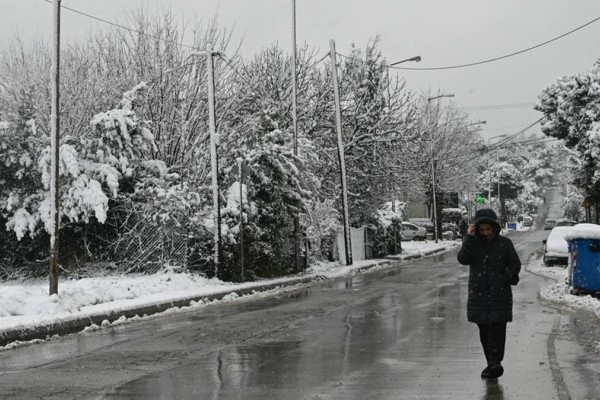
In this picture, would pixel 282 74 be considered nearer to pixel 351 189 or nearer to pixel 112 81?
pixel 351 189

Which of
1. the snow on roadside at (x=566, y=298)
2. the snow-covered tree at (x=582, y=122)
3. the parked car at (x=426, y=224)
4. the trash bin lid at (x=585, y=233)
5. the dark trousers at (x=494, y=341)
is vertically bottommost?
the snow on roadside at (x=566, y=298)

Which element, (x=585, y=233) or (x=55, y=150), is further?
(x=585, y=233)

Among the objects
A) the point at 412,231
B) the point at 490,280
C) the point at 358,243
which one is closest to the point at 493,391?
the point at 490,280

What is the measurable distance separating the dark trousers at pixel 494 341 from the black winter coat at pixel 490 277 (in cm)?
15

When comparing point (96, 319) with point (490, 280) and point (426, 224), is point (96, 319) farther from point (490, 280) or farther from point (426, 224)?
point (426, 224)

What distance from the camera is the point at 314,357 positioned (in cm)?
962

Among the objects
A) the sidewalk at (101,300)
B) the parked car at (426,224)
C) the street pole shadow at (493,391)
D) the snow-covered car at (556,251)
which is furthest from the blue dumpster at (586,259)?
the parked car at (426,224)

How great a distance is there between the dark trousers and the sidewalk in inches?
277

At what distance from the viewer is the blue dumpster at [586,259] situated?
645 inches

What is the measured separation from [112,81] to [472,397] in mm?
22352

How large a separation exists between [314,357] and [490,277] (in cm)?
268

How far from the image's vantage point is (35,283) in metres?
21.0

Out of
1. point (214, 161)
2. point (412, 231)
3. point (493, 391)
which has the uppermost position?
point (214, 161)

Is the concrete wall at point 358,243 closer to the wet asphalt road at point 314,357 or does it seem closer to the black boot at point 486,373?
the wet asphalt road at point 314,357
